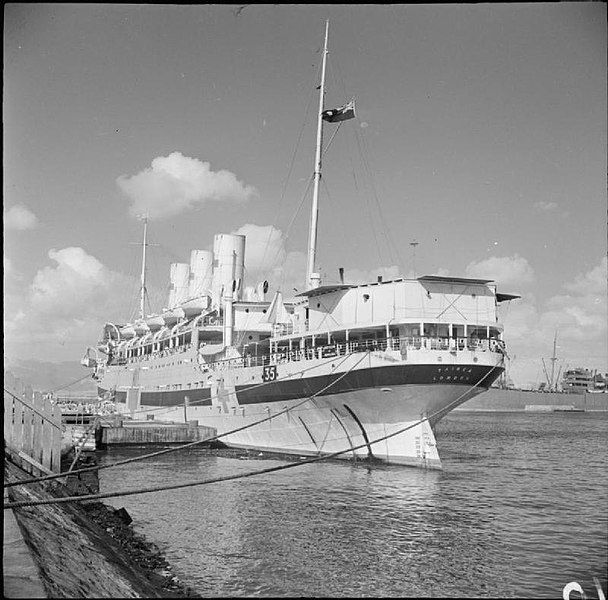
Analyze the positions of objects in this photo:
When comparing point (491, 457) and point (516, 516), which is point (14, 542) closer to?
point (516, 516)

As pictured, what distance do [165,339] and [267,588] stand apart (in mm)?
39700

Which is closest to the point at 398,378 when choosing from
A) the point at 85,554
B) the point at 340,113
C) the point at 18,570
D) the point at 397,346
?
the point at 397,346

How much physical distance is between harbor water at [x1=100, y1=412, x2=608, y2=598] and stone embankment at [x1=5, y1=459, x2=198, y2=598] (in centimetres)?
77

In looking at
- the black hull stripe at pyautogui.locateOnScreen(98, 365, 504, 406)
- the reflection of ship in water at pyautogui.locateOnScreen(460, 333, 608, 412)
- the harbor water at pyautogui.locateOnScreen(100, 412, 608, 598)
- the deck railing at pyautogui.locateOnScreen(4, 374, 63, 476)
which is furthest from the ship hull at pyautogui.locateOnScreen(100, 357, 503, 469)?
the reflection of ship in water at pyautogui.locateOnScreen(460, 333, 608, 412)

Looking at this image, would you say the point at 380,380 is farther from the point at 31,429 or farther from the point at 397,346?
the point at 31,429

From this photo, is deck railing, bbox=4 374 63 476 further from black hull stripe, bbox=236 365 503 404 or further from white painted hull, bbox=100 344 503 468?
black hull stripe, bbox=236 365 503 404

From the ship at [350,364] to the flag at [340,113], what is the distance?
0.23 feet

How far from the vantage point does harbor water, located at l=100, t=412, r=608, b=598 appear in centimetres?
1267

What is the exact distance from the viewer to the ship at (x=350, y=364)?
90.1 feet

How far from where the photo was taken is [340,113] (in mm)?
32719

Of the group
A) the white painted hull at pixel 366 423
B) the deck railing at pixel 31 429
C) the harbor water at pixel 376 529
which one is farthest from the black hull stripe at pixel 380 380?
the deck railing at pixel 31 429

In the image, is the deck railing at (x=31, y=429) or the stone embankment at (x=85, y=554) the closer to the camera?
the stone embankment at (x=85, y=554)

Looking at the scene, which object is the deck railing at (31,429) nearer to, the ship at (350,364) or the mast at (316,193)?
the ship at (350,364)

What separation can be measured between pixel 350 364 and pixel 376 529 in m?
12.0
